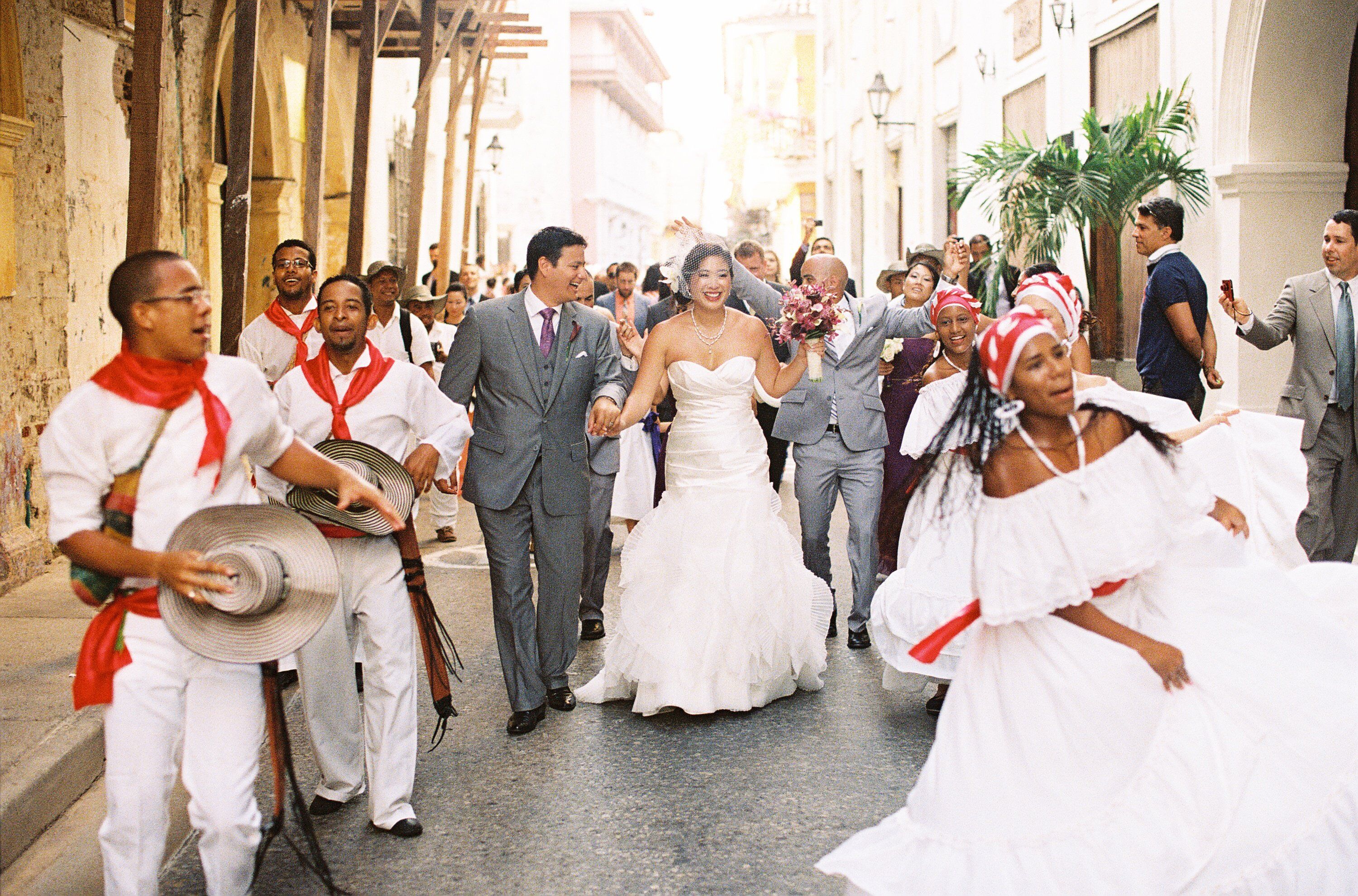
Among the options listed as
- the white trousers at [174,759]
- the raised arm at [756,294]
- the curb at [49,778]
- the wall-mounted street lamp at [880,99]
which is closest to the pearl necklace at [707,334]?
the raised arm at [756,294]

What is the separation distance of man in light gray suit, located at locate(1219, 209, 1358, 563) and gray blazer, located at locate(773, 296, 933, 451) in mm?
1938

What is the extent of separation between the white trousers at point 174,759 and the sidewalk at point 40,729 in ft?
3.63

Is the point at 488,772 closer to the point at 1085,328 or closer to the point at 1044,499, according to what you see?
the point at 1044,499

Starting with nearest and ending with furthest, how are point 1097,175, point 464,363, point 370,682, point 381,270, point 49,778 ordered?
1. point 370,682
2. point 49,778
3. point 464,363
4. point 381,270
5. point 1097,175

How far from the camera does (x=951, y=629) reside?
3758 mm

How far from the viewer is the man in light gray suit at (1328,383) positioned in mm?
7355

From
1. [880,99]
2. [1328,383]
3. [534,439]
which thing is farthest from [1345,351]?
[880,99]

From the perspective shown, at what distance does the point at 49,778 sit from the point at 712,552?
2835 mm

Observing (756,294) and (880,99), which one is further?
(880,99)

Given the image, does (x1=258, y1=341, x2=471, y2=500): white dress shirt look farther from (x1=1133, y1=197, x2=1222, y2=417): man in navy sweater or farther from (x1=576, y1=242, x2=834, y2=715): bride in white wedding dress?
(x1=1133, y1=197, x2=1222, y2=417): man in navy sweater

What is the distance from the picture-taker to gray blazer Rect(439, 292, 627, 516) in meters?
6.09

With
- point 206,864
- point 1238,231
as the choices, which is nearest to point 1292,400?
point 1238,231

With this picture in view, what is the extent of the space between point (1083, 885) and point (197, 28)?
11.3m

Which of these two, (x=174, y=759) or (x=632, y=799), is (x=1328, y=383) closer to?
(x=632, y=799)
